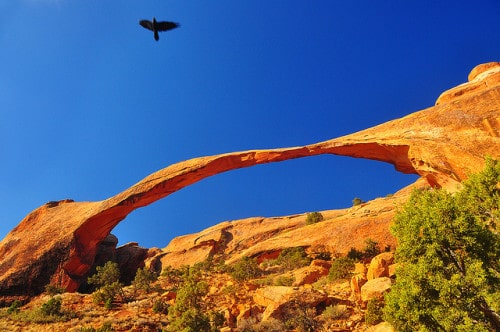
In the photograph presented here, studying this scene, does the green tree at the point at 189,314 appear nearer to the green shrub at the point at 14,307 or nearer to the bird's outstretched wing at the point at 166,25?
the bird's outstretched wing at the point at 166,25

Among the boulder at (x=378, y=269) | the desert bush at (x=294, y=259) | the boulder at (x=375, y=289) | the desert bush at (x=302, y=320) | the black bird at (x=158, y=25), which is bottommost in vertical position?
the desert bush at (x=302, y=320)

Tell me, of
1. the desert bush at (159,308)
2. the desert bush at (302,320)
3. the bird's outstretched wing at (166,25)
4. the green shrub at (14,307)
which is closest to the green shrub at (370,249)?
the desert bush at (302,320)

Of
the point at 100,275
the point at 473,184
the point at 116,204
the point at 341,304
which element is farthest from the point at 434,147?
the point at 100,275

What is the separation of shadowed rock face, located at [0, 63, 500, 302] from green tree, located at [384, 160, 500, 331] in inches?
325

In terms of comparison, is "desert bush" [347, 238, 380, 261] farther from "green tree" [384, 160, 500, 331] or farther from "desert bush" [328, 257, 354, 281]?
"green tree" [384, 160, 500, 331]

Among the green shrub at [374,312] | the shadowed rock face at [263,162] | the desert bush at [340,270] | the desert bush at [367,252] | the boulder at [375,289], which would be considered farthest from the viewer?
the desert bush at [367,252]

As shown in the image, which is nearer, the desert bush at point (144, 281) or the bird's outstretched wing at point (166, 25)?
A: the bird's outstretched wing at point (166, 25)

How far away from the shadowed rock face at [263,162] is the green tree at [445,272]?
826cm

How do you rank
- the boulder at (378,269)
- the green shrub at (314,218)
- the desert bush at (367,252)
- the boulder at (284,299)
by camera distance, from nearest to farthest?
the boulder at (284,299) < the boulder at (378,269) < the desert bush at (367,252) < the green shrub at (314,218)

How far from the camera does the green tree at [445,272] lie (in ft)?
31.0

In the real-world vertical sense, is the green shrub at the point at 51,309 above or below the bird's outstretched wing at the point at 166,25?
below

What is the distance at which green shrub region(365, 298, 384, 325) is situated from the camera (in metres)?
14.1

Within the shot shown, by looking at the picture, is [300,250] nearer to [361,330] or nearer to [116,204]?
[361,330]

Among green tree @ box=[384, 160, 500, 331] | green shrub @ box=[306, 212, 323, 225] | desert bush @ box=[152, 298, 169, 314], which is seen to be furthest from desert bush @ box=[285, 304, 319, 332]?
green shrub @ box=[306, 212, 323, 225]
